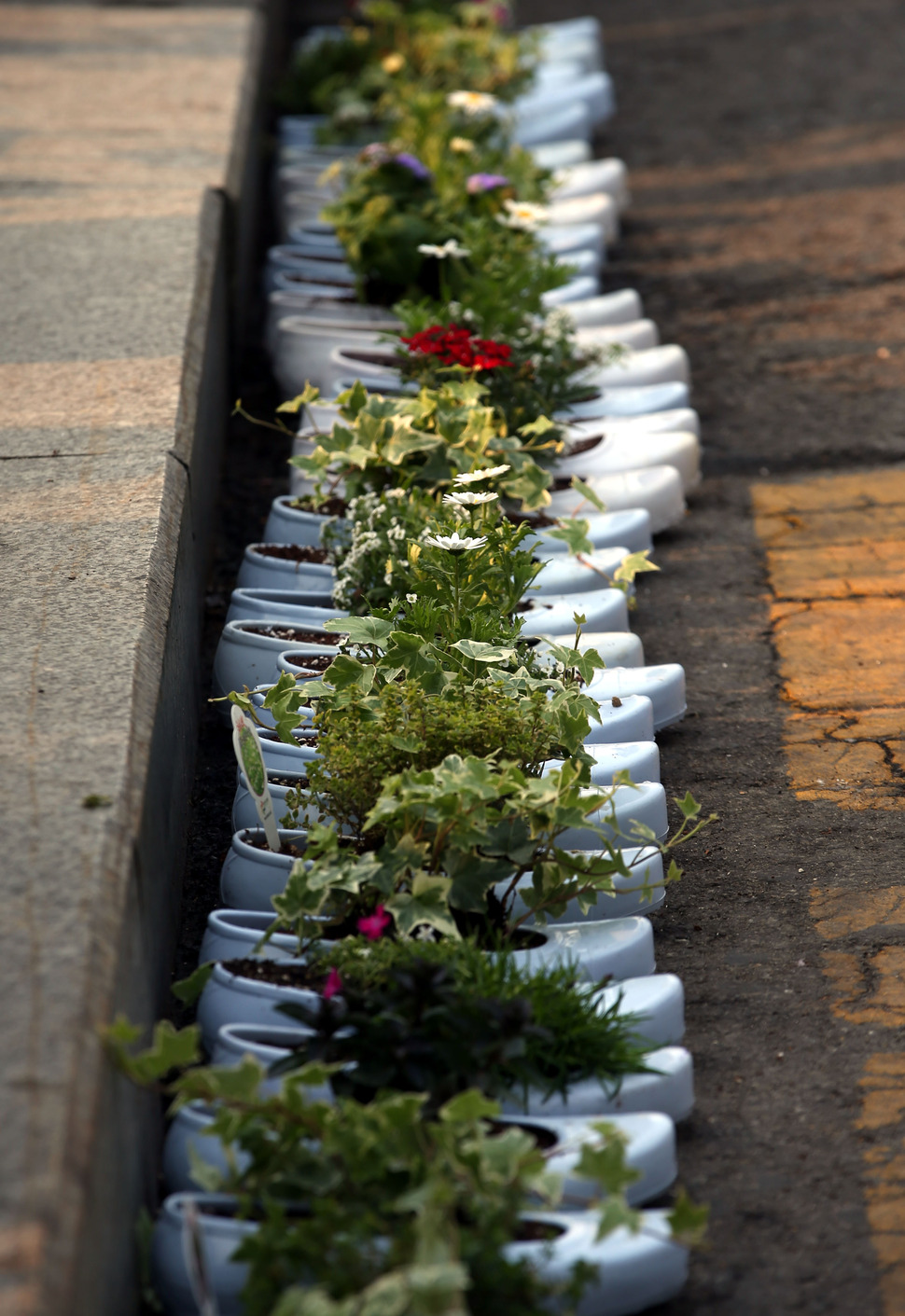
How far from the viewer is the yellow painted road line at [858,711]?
1881mm

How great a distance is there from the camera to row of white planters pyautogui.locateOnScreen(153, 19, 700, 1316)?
163 cm

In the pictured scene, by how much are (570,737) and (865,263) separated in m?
3.44

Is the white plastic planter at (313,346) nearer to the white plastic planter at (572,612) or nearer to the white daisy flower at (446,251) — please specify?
the white daisy flower at (446,251)

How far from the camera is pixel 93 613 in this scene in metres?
2.26

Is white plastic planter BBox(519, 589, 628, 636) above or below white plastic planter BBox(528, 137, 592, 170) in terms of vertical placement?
below

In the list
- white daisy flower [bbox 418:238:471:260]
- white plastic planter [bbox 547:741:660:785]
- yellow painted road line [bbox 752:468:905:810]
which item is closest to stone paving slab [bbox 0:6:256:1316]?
white daisy flower [bbox 418:238:471:260]

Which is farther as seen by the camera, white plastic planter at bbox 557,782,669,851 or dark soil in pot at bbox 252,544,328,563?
dark soil in pot at bbox 252,544,328,563

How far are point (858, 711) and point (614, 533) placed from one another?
2.09 feet

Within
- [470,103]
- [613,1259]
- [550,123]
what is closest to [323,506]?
[613,1259]

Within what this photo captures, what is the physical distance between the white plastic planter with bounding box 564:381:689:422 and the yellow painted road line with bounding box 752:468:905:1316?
1.05ft

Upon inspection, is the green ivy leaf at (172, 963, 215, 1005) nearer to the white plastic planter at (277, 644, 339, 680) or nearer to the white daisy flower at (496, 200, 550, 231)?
the white plastic planter at (277, 644, 339, 680)

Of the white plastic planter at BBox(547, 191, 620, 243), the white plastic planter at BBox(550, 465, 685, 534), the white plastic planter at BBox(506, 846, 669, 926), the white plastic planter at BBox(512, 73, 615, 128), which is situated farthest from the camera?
the white plastic planter at BBox(512, 73, 615, 128)

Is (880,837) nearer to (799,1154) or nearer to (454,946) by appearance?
(799,1154)

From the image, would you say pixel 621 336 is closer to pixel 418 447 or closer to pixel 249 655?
pixel 418 447
